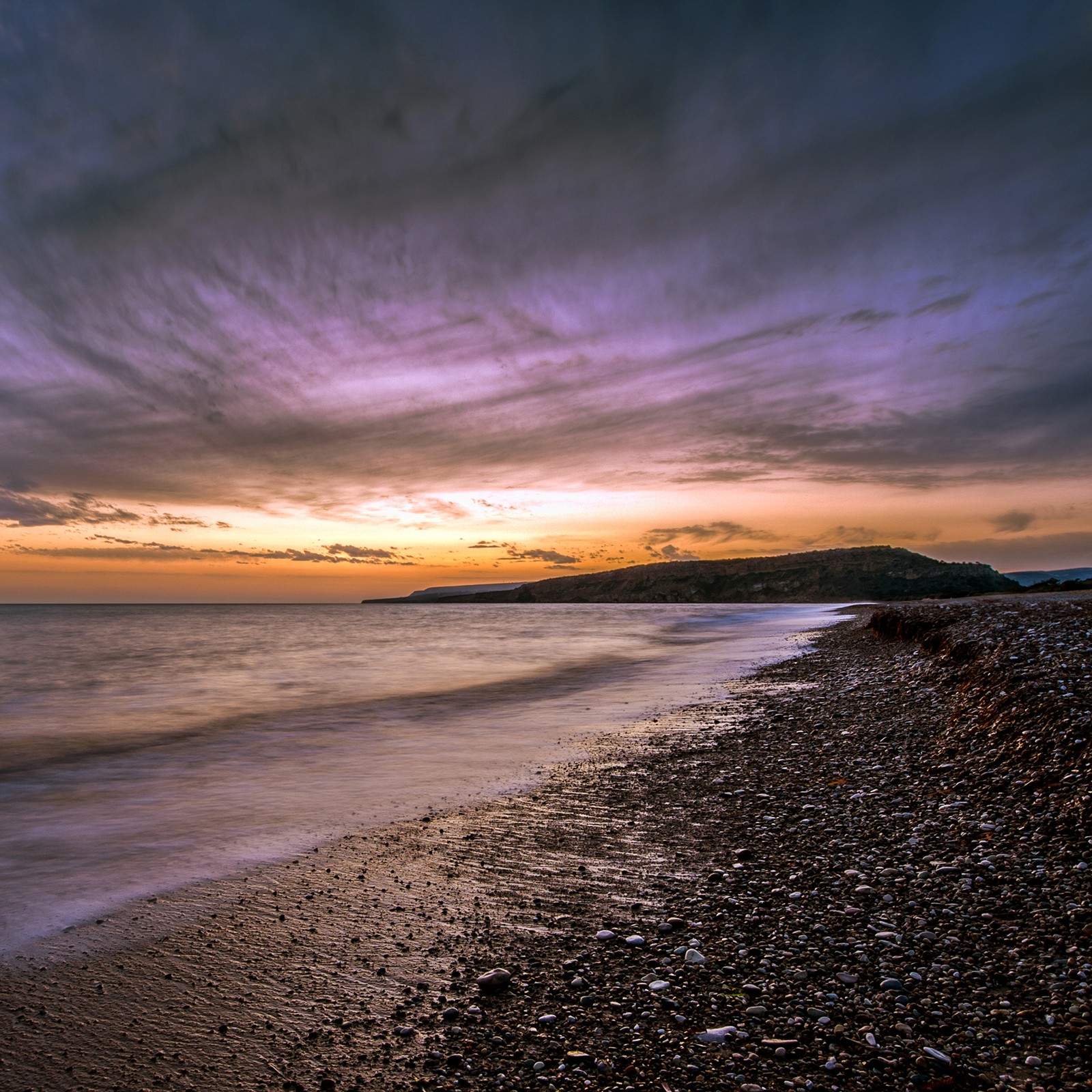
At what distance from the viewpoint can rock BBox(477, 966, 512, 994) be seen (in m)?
4.13

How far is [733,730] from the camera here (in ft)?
40.4

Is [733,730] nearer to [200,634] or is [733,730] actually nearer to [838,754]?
[838,754]

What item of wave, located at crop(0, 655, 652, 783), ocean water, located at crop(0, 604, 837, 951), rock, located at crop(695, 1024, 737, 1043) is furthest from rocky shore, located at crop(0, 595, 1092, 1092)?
wave, located at crop(0, 655, 652, 783)

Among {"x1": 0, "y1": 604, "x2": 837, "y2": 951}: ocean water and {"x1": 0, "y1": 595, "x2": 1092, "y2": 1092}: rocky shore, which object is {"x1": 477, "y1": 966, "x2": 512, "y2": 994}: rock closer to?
{"x1": 0, "y1": 595, "x2": 1092, "y2": 1092}: rocky shore

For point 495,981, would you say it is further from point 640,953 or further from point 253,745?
point 253,745

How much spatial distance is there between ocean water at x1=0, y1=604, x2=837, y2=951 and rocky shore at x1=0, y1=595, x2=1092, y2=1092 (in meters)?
1.36

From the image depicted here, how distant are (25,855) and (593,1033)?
8.04 meters

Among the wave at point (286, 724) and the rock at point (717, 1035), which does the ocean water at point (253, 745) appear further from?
the rock at point (717, 1035)

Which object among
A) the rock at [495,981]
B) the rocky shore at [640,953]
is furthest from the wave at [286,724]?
the rock at [495,981]

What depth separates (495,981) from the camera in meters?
4.19

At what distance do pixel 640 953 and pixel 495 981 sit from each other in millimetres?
1066

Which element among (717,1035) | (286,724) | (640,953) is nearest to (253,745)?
(286,724)

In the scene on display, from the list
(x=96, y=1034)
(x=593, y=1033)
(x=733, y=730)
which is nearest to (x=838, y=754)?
(x=733, y=730)

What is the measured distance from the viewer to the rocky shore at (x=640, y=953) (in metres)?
3.46
